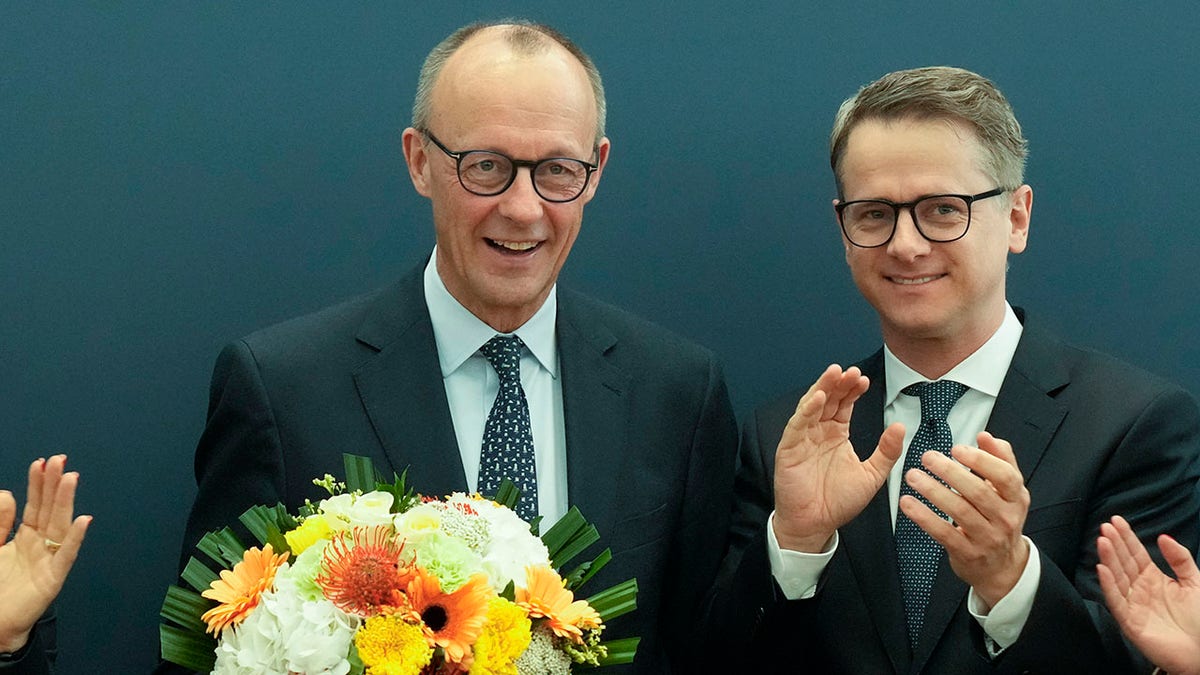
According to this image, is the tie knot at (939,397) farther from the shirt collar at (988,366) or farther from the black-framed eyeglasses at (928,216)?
the black-framed eyeglasses at (928,216)

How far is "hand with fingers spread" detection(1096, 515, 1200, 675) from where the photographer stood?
2422mm

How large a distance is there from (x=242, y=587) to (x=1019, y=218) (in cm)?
167

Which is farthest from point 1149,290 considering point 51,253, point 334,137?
point 51,253

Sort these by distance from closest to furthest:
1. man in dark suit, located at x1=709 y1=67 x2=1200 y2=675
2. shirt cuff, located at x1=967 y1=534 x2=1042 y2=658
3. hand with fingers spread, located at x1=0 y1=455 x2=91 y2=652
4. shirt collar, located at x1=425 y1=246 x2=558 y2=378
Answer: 1. hand with fingers spread, located at x1=0 y1=455 x2=91 y2=652
2. shirt cuff, located at x1=967 y1=534 x2=1042 y2=658
3. man in dark suit, located at x1=709 y1=67 x2=1200 y2=675
4. shirt collar, located at x1=425 y1=246 x2=558 y2=378

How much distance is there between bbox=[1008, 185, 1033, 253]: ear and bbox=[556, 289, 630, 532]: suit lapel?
0.82 meters

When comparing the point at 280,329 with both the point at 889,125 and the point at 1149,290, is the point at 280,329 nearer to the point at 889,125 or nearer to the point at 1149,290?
the point at 889,125

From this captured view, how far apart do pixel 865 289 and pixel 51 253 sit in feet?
5.86

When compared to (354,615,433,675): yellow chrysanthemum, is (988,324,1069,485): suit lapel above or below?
above

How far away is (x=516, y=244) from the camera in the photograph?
278cm

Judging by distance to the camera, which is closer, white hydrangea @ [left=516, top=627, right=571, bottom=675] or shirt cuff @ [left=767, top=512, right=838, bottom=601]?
white hydrangea @ [left=516, top=627, right=571, bottom=675]

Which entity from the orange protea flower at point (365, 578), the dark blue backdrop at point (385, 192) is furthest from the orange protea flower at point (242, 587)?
the dark blue backdrop at point (385, 192)

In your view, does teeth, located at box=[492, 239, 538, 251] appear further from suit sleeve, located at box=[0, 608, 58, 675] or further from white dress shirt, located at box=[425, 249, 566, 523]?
suit sleeve, located at box=[0, 608, 58, 675]

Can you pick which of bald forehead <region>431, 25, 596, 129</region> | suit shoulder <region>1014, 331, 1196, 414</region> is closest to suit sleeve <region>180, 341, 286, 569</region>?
Result: bald forehead <region>431, 25, 596, 129</region>

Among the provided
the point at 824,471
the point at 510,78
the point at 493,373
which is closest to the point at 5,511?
the point at 493,373
